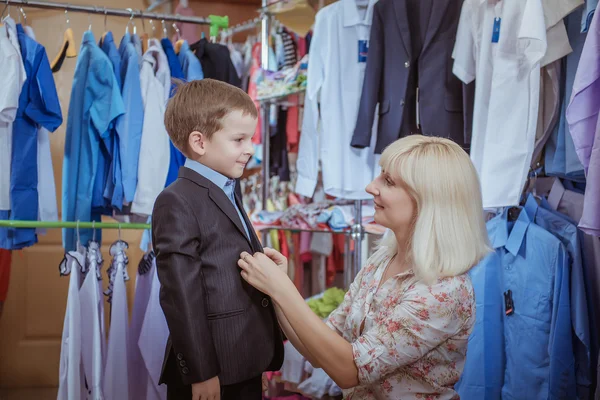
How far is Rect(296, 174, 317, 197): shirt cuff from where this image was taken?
3145mm

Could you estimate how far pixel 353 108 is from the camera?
293 centimetres

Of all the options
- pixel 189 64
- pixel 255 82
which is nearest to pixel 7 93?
pixel 189 64

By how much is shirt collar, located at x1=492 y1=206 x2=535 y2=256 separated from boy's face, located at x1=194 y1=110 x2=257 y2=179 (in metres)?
1.27

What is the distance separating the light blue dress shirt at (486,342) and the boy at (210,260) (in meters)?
1.03

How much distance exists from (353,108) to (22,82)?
1509 mm

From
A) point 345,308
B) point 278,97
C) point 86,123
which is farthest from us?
point 278,97

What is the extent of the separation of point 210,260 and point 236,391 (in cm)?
34

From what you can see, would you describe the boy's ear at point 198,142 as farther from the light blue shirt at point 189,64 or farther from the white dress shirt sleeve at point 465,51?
the light blue shirt at point 189,64

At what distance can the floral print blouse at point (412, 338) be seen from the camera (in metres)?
1.25

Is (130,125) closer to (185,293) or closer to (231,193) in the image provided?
(231,193)

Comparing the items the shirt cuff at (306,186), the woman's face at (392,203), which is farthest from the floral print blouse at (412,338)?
the shirt cuff at (306,186)

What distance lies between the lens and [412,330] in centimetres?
124

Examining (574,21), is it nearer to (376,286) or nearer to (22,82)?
(376,286)

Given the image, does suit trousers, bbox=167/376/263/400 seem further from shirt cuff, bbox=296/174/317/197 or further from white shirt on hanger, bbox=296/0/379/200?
shirt cuff, bbox=296/174/317/197
